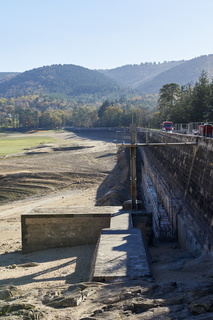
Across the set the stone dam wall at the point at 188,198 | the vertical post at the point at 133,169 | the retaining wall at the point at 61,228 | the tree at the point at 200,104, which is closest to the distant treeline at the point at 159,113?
the tree at the point at 200,104

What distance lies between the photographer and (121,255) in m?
11.6

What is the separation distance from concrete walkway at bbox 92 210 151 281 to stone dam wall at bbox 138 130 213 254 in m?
2.11

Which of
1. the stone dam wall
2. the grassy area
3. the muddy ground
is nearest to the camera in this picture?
the muddy ground

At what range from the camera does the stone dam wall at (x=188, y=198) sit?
1302cm

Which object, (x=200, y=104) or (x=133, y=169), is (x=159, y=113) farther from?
(x=133, y=169)

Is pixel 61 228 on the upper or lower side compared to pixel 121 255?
lower

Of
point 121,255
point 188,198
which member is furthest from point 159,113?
point 121,255

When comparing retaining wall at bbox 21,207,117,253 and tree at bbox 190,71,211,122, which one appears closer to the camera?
retaining wall at bbox 21,207,117,253

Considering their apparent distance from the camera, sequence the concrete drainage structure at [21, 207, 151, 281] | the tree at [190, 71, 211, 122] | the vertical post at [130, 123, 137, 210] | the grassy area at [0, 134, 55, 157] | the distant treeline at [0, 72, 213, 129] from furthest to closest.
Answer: the grassy area at [0, 134, 55, 157] < the distant treeline at [0, 72, 213, 129] < the tree at [190, 71, 211, 122] < the vertical post at [130, 123, 137, 210] < the concrete drainage structure at [21, 207, 151, 281]

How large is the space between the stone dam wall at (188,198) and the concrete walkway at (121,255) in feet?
6.92

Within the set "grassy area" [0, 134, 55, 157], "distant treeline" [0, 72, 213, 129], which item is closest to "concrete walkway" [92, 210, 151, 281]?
"distant treeline" [0, 72, 213, 129]

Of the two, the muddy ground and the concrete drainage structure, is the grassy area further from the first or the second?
the concrete drainage structure

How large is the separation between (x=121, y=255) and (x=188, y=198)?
19.7 ft

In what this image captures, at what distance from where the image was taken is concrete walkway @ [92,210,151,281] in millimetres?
10045
